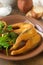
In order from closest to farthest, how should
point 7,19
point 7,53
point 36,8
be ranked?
point 7,53 < point 7,19 < point 36,8

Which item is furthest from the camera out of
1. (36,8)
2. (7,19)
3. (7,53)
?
(36,8)

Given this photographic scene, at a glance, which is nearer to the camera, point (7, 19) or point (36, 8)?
point (7, 19)

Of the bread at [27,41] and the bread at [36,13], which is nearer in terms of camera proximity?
the bread at [27,41]

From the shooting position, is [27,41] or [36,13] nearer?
[27,41]

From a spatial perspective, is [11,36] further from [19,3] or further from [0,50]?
[19,3]

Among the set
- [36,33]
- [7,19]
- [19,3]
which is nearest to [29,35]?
[36,33]

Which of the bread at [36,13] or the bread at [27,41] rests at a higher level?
the bread at [27,41]

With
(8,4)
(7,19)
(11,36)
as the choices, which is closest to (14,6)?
(8,4)

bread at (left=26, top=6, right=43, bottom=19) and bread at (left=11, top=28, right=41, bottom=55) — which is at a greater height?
bread at (left=11, top=28, right=41, bottom=55)

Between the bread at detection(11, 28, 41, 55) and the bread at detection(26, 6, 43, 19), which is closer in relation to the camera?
the bread at detection(11, 28, 41, 55)
